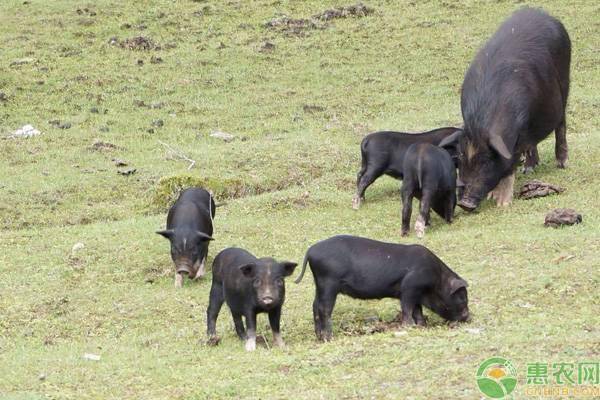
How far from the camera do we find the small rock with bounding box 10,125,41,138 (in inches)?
795

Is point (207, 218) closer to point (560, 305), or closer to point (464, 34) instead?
point (560, 305)

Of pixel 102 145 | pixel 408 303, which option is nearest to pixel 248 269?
pixel 408 303

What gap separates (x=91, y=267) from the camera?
507 inches

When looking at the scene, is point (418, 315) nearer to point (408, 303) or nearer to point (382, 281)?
point (408, 303)

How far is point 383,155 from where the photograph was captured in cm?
1512

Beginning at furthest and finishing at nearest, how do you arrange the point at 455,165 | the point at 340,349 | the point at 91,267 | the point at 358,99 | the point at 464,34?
the point at 464,34 → the point at 358,99 → the point at 455,165 → the point at 91,267 → the point at 340,349

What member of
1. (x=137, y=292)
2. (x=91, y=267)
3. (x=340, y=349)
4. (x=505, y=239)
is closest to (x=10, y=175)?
(x=91, y=267)

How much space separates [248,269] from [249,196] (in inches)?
291

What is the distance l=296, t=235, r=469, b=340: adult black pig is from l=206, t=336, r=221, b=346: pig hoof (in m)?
0.90

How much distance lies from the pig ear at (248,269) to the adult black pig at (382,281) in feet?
1.67

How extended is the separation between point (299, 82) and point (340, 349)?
15.4m

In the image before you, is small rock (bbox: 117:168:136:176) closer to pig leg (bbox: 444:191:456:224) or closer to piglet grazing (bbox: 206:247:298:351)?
pig leg (bbox: 444:191:456:224)

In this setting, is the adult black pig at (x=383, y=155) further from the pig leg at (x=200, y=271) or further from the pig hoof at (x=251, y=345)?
the pig hoof at (x=251, y=345)
